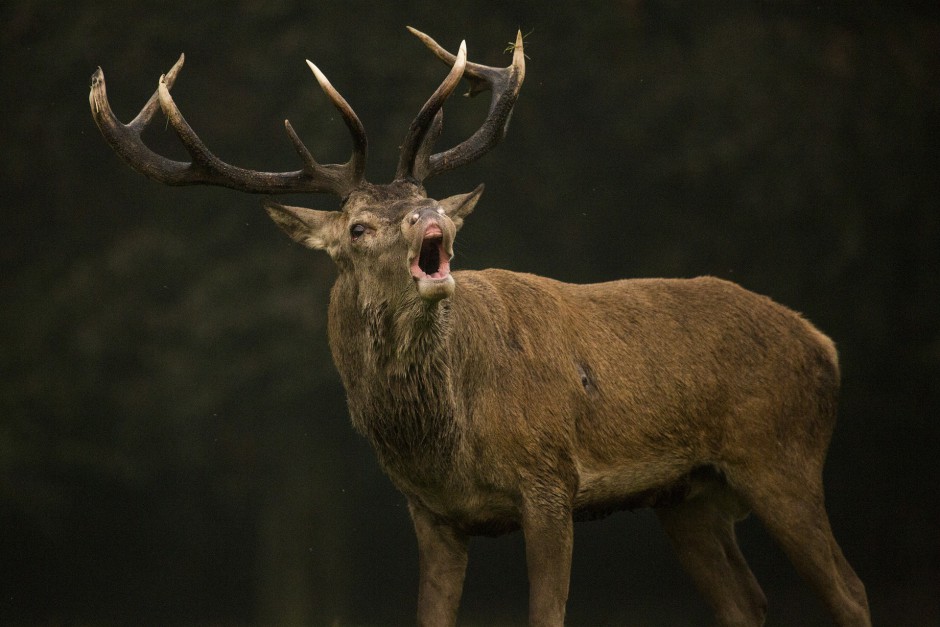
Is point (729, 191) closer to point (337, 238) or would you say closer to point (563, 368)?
point (563, 368)

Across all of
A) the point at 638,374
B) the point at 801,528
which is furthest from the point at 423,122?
the point at 801,528

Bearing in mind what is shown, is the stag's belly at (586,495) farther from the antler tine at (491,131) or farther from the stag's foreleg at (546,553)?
the antler tine at (491,131)

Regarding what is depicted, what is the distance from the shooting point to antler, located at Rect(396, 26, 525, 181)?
20.0ft

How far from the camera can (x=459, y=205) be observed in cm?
627

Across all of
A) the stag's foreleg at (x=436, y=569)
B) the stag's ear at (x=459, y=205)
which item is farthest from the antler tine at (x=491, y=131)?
the stag's foreleg at (x=436, y=569)

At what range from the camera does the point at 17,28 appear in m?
8.42

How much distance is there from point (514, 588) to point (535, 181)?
233cm

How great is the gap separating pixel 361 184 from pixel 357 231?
10.5 inches

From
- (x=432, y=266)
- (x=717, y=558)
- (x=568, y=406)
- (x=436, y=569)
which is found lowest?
(x=717, y=558)

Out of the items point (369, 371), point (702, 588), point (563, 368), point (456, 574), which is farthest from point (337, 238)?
point (702, 588)

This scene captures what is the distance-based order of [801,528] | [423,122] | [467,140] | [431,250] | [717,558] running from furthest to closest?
[717,558]
[801,528]
[467,140]
[423,122]
[431,250]

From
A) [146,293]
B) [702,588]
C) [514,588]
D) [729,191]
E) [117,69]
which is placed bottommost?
[514,588]

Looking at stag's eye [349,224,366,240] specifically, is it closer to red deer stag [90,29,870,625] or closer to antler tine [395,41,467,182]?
red deer stag [90,29,870,625]

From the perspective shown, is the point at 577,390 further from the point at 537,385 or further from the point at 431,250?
the point at 431,250
